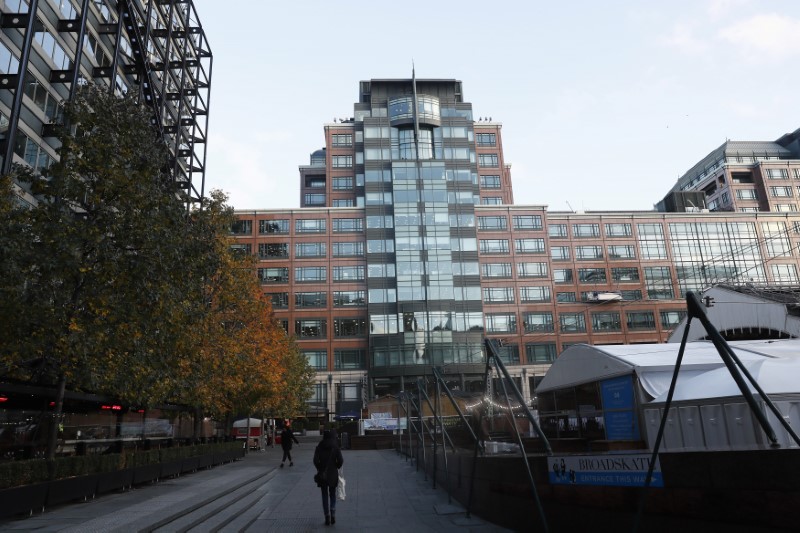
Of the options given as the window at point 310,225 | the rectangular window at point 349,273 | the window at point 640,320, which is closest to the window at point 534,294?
the window at point 640,320

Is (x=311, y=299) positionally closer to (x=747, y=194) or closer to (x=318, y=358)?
(x=318, y=358)

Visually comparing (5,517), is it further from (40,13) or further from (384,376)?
(384,376)

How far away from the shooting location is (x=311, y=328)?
73.4 metres

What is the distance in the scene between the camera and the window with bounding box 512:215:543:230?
7831cm

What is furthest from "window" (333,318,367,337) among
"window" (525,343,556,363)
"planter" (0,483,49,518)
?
"planter" (0,483,49,518)

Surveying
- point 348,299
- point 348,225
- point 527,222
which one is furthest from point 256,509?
point 527,222

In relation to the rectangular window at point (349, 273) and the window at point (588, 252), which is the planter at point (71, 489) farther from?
the window at point (588, 252)

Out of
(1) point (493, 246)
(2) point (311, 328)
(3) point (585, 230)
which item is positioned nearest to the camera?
(2) point (311, 328)

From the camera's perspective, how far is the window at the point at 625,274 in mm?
79750

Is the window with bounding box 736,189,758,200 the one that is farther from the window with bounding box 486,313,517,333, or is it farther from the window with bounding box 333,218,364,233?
the window with bounding box 333,218,364,233

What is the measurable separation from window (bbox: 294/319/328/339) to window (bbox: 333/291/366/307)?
10.2ft

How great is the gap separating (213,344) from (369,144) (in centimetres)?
5770

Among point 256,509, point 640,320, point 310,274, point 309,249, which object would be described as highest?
point 309,249

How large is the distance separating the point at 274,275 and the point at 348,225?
480 inches
